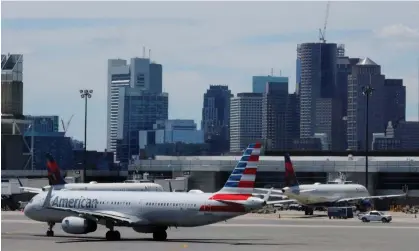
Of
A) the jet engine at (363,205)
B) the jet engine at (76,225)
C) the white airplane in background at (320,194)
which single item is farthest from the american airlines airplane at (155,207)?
the jet engine at (363,205)

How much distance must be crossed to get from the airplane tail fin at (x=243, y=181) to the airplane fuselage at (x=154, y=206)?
0.65 metres

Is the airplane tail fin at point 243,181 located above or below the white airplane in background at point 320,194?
above

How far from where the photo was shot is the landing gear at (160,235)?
7638 cm

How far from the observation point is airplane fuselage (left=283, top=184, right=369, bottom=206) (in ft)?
456

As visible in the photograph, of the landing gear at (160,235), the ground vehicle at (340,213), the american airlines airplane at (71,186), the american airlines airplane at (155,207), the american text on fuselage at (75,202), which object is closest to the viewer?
the american airlines airplane at (155,207)

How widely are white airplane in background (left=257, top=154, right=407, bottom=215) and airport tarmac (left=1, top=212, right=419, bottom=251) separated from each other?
36752 millimetres

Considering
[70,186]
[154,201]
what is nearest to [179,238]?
[154,201]

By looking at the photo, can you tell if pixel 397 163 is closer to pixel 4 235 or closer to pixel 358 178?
pixel 358 178

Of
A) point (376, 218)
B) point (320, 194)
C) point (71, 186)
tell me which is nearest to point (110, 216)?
point (71, 186)

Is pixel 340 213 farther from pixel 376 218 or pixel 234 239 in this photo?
pixel 234 239

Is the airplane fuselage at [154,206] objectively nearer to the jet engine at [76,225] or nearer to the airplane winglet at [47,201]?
the airplane winglet at [47,201]

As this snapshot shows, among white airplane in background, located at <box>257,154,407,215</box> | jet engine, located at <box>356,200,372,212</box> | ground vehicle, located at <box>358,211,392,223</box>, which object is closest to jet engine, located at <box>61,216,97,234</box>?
ground vehicle, located at <box>358,211,392,223</box>

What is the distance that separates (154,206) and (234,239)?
21.4 feet

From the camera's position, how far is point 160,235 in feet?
251
